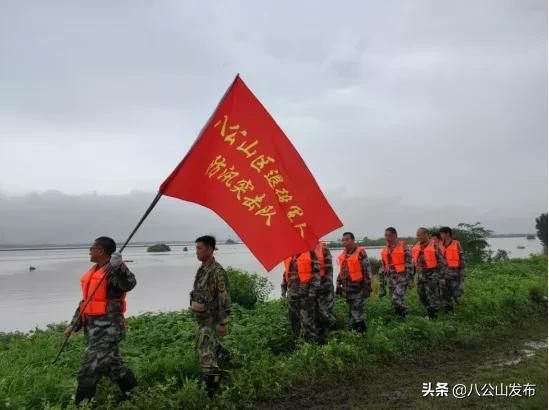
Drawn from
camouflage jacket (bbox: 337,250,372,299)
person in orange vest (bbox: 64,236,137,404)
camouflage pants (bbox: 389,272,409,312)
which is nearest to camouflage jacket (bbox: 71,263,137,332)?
person in orange vest (bbox: 64,236,137,404)

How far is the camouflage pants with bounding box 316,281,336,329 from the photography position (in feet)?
29.9

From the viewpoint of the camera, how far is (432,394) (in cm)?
650

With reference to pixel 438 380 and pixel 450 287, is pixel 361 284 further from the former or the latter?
pixel 450 287

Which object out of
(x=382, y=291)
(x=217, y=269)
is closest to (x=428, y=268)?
(x=382, y=291)

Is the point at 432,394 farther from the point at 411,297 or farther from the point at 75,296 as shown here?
the point at 75,296

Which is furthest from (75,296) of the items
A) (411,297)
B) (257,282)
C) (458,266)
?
(458,266)

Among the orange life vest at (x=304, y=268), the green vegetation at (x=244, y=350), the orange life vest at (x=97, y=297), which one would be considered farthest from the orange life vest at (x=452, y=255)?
the orange life vest at (x=97, y=297)

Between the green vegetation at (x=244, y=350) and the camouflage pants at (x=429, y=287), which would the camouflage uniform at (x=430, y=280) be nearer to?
the camouflage pants at (x=429, y=287)

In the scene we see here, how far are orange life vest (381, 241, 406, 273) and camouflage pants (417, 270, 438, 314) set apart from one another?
3.32 ft

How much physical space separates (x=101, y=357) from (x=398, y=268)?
7593 millimetres

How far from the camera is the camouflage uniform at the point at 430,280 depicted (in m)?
11.8

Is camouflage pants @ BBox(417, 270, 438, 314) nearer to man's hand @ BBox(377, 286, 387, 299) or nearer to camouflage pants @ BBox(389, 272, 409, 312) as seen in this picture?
camouflage pants @ BBox(389, 272, 409, 312)

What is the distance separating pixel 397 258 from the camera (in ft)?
37.4

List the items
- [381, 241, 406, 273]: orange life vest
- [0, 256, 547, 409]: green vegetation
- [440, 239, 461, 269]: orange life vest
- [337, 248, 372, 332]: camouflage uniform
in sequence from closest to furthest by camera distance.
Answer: [0, 256, 547, 409]: green vegetation → [337, 248, 372, 332]: camouflage uniform → [381, 241, 406, 273]: orange life vest → [440, 239, 461, 269]: orange life vest
